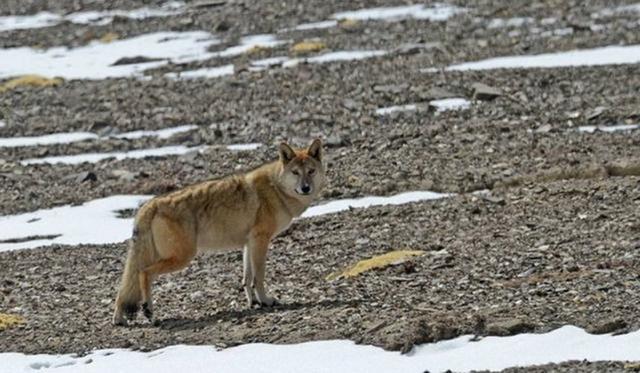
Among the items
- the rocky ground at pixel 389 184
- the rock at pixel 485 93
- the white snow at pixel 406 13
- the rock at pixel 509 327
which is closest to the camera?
the rock at pixel 509 327

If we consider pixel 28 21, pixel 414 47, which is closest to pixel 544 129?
pixel 414 47

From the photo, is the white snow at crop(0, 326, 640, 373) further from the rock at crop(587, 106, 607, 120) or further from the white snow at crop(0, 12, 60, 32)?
the white snow at crop(0, 12, 60, 32)

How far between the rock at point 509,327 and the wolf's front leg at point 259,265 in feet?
11.7

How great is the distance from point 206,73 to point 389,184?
60.5 feet

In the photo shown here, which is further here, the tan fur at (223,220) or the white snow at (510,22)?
the white snow at (510,22)

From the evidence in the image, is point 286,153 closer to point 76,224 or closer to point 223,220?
point 223,220

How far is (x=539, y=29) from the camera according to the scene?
4559cm

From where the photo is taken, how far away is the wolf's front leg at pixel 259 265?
1695cm

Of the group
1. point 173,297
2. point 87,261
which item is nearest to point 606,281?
point 173,297

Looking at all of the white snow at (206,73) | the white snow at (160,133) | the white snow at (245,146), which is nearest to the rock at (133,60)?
the white snow at (206,73)

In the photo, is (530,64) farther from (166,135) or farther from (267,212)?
(267,212)

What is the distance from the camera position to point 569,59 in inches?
1535

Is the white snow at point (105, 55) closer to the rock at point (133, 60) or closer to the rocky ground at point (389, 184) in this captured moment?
the rock at point (133, 60)

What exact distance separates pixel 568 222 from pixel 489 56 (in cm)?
2090
